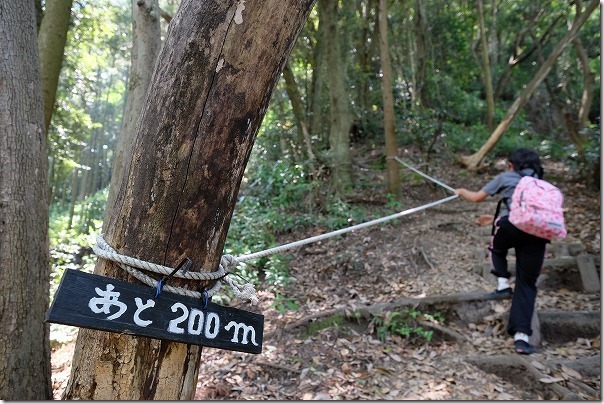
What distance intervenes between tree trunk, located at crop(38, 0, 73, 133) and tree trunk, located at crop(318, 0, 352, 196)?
481 cm

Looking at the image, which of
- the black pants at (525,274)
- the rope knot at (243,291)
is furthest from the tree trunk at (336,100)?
the rope knot at (243,291)

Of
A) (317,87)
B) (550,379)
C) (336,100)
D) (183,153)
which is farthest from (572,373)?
(317,87)

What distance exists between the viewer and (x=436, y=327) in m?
3.92

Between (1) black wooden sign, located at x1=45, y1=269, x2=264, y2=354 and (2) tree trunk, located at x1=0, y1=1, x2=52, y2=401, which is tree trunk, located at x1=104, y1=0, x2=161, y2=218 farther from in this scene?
(1) black wooden sign, located at x1=45, y1=269, x2=264, y2=354

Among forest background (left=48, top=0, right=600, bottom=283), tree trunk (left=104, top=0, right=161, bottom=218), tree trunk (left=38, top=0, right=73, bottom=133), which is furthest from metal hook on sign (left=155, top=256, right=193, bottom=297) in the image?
forest background (left=48, top=0, right=600, bottom=283)

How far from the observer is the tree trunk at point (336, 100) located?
7504mm

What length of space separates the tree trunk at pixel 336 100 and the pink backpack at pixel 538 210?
13.1 ft

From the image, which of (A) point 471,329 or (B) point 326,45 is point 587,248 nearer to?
(A) point 471,329

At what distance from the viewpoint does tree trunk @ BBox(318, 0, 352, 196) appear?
750 cm

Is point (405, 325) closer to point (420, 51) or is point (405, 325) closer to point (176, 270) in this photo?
point (176, 270)

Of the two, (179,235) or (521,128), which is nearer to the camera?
(179,235)

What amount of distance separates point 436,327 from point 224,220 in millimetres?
3405

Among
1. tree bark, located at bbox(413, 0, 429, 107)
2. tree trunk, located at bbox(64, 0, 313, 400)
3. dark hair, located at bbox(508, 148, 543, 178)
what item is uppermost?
tree bark, located at bbox(413, 0, 429, 107)

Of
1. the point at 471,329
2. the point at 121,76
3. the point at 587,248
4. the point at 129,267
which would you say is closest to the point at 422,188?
the point at 587,248
